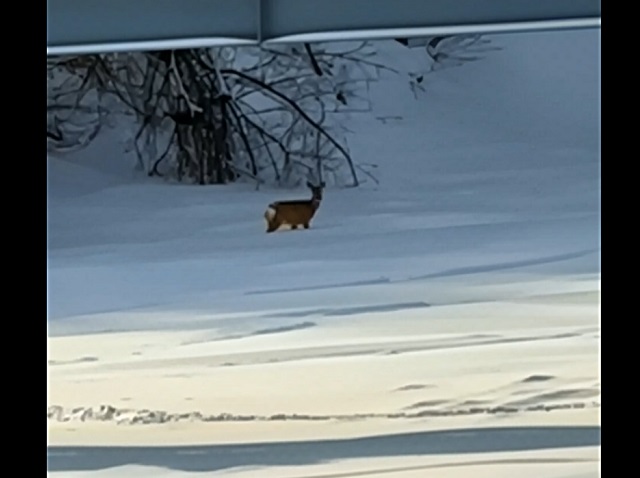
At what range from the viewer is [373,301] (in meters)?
1.94

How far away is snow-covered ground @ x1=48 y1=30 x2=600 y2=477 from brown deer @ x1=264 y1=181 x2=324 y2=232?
21 millimetres

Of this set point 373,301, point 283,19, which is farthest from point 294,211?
point 283,19

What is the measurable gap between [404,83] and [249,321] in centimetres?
58

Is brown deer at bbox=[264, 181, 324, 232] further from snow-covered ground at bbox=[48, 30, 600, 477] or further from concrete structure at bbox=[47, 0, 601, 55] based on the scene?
concrete structure at bbox=[47, 0, 601, 55]

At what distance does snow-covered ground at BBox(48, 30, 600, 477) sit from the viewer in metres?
1.91

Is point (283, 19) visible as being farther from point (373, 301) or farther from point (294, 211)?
point (373, 301)

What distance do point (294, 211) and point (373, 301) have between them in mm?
246

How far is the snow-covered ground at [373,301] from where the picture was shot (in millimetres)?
1907

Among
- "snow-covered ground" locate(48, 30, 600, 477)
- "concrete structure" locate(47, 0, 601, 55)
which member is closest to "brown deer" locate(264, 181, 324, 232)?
"snow-covered ground" locate(48, 30, 600, 477)

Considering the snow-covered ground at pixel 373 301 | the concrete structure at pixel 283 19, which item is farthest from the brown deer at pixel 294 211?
the concrete structure at pixel 283 19

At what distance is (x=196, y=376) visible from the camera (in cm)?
196
